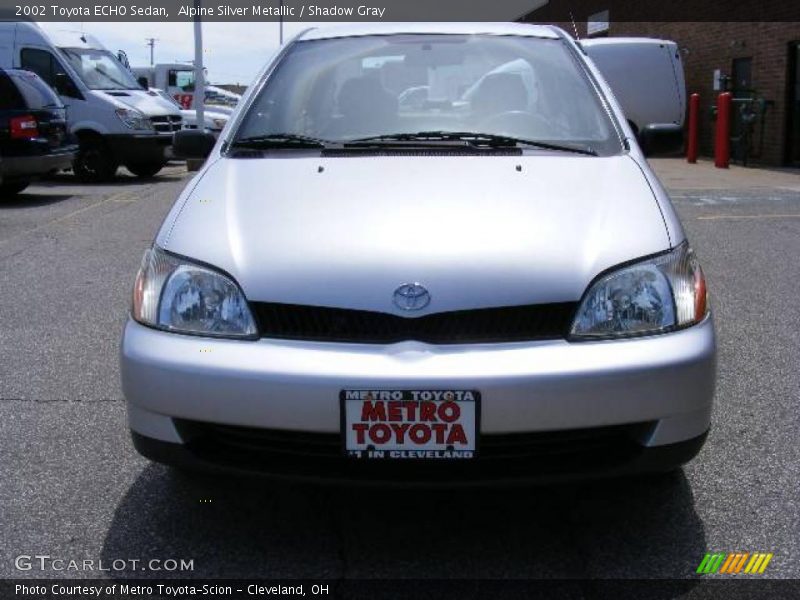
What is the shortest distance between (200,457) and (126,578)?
1.27ft

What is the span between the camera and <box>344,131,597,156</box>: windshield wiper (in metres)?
3.71

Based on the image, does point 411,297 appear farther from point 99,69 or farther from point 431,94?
point 99,69

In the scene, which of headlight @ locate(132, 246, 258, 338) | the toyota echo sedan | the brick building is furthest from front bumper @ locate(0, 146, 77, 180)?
headlight @ locate(132, 246, 258, 338)

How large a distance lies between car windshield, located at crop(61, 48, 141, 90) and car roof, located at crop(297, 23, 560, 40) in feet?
40.8

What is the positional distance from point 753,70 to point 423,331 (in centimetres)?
1945

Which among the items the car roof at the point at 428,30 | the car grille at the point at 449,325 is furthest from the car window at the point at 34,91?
the car grille at the point at 449,325

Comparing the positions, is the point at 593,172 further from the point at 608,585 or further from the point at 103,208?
→ the point at 103,208

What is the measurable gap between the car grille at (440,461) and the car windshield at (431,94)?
1278 mm

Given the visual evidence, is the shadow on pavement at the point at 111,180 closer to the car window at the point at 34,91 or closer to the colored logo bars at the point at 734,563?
the car window at the point at 34,91

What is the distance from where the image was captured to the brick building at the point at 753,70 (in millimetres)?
18672

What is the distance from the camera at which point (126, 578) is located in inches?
111

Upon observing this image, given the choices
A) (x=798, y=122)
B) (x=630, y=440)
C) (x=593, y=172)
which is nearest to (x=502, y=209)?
(x=593, y=172)

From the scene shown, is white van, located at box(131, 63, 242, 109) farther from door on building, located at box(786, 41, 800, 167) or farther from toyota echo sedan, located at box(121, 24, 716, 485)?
toyota echo sedan, located at box(121, 24, 716, 485)

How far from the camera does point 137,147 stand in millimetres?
15398
